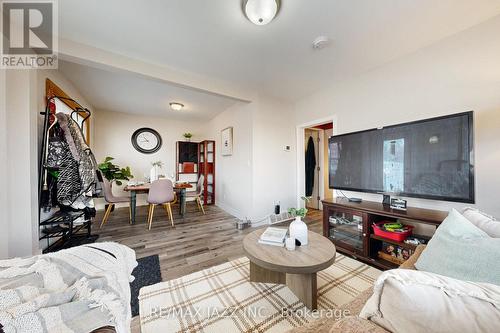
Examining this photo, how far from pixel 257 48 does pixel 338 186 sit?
2.01m

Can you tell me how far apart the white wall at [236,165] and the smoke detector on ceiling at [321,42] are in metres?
1.43

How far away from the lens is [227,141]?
156 inches

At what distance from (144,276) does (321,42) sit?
2.93 meters

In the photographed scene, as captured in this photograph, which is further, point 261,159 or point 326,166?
point 326,166

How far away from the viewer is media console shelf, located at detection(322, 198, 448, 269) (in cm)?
162

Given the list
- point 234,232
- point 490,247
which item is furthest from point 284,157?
point 490,247

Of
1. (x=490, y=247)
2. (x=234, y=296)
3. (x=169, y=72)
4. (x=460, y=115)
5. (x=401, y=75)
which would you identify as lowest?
(x=234, y=296)

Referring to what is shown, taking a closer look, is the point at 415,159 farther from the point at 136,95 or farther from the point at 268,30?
the point at 136,95

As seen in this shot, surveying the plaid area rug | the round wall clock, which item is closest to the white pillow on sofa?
the plaid area rug

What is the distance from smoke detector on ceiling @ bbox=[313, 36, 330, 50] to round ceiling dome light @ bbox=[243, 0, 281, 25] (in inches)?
23.0

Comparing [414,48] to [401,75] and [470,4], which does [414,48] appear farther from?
[470,4]

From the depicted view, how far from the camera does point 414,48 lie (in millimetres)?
1906

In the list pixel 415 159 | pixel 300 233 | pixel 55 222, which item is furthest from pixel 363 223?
pixel 55 222

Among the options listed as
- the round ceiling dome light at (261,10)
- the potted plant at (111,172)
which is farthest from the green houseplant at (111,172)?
the round ceiling dome light at (261,10)
